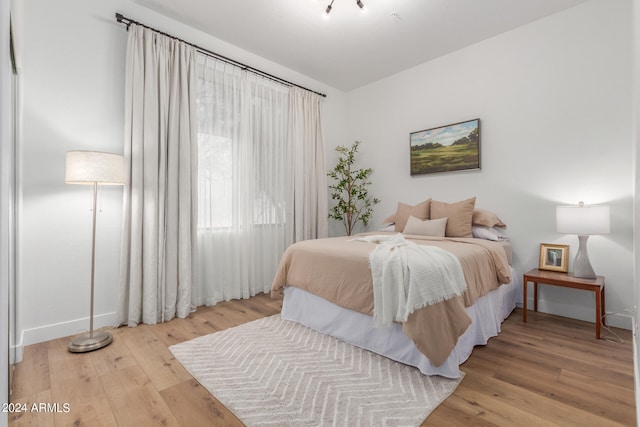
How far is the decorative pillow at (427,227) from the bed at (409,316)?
236 millimetres

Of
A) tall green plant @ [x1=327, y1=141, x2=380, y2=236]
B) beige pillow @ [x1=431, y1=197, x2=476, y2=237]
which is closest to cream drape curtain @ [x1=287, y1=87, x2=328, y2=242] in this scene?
tall green plant @ [x1=327, y1=141, x2=380, y2=236]

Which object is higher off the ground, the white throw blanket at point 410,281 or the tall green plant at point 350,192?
the tall green plant at point 350,192

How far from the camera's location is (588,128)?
2773 millimetres

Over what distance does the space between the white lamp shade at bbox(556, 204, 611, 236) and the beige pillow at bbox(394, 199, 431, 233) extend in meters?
1.27

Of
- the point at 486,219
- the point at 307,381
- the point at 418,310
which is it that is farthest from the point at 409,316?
the point at 486,219

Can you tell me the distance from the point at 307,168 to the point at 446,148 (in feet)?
5.83

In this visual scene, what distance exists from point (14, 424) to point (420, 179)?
4018mm

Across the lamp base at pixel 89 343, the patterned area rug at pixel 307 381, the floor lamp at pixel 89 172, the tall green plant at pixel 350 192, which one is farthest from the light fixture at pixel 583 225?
the lamp base at pixel 89 343

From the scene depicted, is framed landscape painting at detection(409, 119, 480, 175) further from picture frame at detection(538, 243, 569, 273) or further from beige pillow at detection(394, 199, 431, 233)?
picture frame at detection(538, 243, 569, 273)

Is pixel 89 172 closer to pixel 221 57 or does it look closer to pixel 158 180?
pixel 158 180

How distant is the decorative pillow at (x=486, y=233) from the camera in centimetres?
304

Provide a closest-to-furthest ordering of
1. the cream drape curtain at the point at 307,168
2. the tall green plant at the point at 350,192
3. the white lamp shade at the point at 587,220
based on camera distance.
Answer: the white lamp shade at the point at 587,220
the cream drape curtain at the point at 307,168
the tall green plant at the point at 350,192

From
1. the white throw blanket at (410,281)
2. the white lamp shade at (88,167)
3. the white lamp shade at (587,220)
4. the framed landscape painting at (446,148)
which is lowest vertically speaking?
the white throw blanket at (410,281)

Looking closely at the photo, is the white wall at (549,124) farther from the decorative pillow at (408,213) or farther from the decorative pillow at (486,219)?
the decorative pillow at (408,213)
